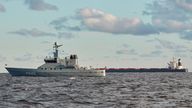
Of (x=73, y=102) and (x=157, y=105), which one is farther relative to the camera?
(x=73, y=102)

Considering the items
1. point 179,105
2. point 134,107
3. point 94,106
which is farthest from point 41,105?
point 179,105

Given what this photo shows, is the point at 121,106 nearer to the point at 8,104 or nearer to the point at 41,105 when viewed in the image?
the point at 41,105

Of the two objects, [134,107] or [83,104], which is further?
[83,104]

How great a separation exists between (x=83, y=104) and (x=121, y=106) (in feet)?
19.5

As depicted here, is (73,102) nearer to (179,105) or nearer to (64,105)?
(64,105)

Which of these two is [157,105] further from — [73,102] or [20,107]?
A: [20,107]

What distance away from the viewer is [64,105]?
2408 inches

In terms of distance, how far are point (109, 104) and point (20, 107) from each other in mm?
10823

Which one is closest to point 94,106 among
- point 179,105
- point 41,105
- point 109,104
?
point 109,104

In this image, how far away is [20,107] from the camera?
58812mm

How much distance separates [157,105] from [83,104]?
9.14 m

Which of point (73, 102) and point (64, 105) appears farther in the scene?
point (73, 102)

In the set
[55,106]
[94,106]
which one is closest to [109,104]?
[94,106]

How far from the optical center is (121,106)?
59156 millimetres
